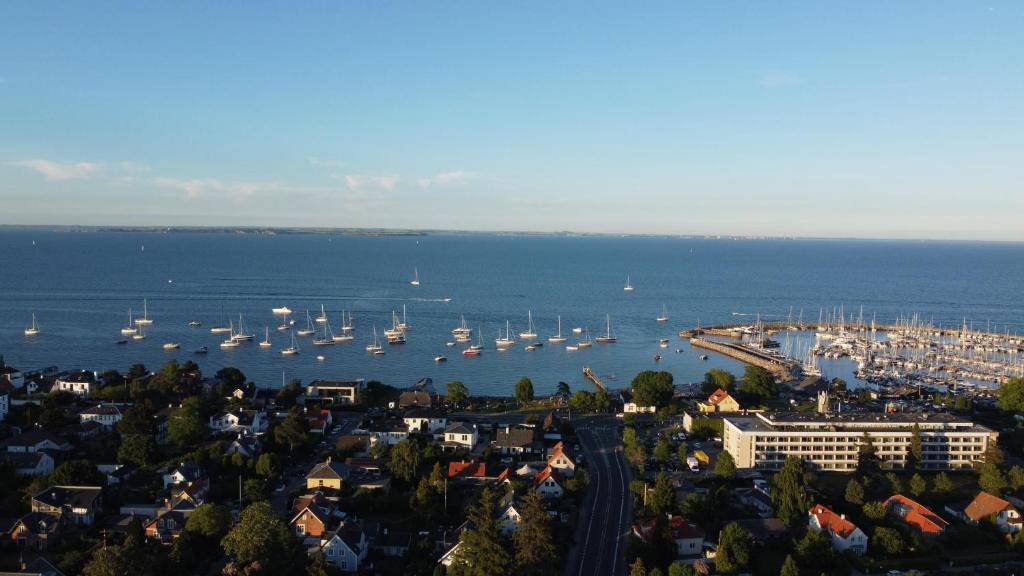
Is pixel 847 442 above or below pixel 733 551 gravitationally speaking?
above

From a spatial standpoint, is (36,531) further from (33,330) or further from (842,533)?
(33,330)

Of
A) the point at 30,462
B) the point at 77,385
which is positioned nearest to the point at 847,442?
the point at 30,462

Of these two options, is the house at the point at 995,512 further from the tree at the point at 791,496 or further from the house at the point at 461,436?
the house at the point at 461,436

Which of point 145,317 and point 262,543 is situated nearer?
point 262,543

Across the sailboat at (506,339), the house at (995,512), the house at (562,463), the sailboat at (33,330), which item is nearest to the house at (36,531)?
the house at (562,463)

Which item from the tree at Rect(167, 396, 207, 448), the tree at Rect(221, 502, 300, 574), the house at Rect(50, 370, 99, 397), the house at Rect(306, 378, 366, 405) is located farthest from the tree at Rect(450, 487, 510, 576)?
the house at Rect(50, 370, 99, 397)

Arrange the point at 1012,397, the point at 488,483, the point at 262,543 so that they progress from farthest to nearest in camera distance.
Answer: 1. the point at 1012,397
2. the point at 488,483
3. the point at 262,543

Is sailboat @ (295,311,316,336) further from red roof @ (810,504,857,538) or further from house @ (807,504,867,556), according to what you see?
house @ (807,504,867,556)
